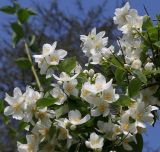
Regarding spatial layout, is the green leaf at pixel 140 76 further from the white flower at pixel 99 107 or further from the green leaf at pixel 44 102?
the green leaf at pixel 44 102

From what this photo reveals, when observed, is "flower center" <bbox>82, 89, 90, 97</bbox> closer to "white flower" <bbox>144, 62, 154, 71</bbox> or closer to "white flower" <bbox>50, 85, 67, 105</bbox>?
"white flower" <bbox>50, 85, 67, 105</bbox>

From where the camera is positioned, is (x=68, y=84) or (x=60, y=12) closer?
(x=68, y=84)

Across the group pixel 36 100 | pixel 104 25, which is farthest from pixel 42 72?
pixel 104 25

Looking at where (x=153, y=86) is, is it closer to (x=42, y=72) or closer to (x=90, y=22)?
(x=42, y=72)

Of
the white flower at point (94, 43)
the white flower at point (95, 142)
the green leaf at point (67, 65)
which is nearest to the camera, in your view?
the white flower at point (95, 142)

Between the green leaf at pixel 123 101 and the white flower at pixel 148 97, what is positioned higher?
the green leaf at pixel 123 101

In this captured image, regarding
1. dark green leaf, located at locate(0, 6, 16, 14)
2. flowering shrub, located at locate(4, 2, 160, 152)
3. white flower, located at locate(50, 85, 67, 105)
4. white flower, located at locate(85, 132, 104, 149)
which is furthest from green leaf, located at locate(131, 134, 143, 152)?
dark green leaf, located at locate(0, 6, 16, 14)

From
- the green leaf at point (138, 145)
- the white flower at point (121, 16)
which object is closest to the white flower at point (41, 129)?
the green leaf at point (138, 145)
